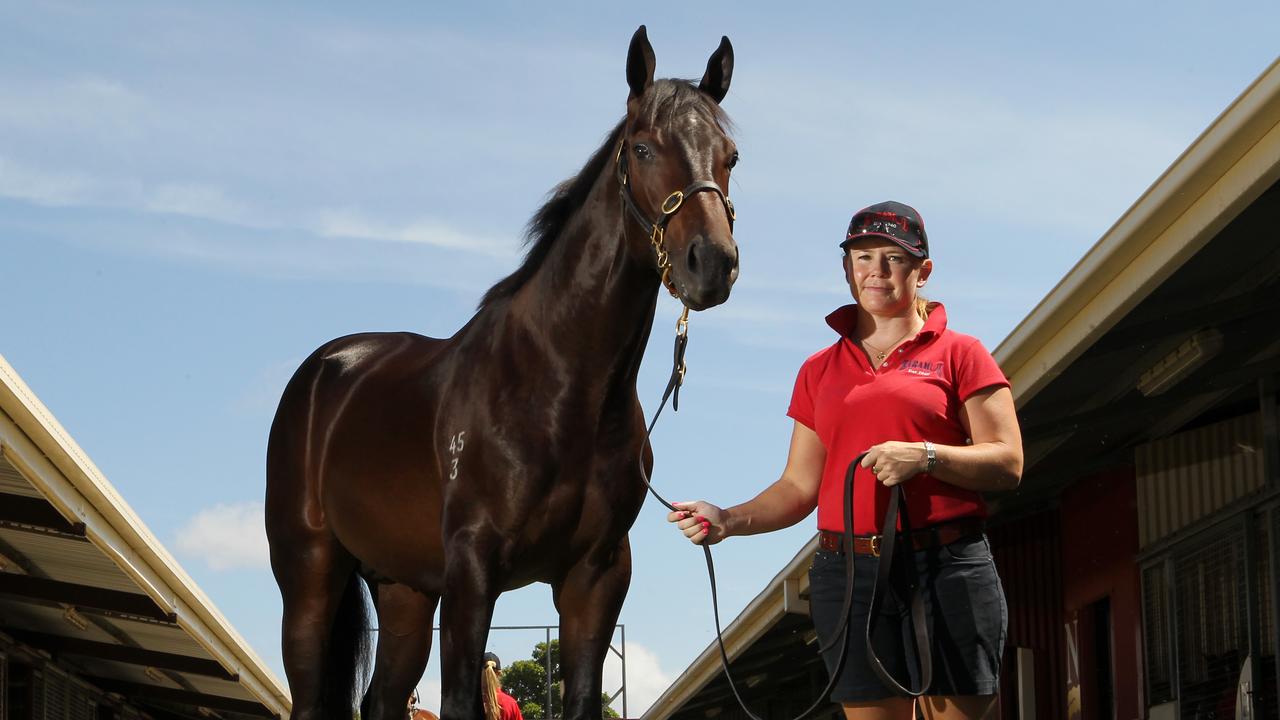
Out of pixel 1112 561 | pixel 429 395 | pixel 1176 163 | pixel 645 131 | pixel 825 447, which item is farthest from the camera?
pixel 1112 561

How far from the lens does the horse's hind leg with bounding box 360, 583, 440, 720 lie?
523 centimetres

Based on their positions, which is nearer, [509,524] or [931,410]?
[931,410]

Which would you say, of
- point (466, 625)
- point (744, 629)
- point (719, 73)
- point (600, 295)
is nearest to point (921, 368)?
point (600, 295)

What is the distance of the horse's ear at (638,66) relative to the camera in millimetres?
4082

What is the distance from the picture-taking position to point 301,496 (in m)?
5.10

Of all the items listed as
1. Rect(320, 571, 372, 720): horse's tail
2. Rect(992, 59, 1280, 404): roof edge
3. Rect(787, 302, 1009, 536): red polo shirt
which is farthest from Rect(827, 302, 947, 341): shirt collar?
Rect(320, 571, 372, 720): horse's tail

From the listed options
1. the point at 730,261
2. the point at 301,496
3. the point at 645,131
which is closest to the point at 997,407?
the point at 730,261

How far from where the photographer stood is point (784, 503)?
3.44 metres

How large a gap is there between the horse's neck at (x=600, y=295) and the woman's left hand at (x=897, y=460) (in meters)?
1.18

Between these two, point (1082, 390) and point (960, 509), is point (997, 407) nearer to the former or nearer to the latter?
point (960, 509)

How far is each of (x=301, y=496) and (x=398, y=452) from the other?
26.0 inches

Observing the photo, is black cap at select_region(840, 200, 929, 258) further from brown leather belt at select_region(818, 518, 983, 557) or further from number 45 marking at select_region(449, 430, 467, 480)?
number 45 marking at select_region(449, 430, 467, 480)

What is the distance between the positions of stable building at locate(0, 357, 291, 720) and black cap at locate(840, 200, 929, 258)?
4.35m

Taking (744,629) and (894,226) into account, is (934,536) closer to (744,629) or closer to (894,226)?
(894,226)
